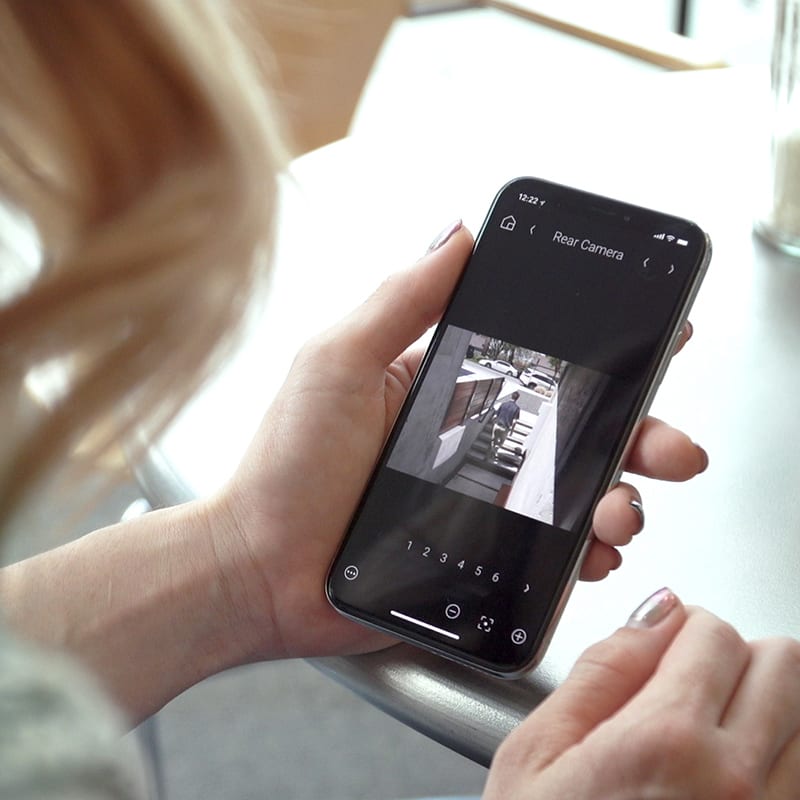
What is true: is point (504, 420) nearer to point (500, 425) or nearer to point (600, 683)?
point (500, 425)

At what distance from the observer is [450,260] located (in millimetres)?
587

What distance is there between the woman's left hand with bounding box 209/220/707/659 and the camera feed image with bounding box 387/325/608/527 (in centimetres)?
3

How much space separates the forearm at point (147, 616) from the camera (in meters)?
0.57

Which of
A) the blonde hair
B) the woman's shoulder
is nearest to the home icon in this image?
the blonde hair

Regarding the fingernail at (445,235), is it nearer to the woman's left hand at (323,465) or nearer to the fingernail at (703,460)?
the woman's left hand at (323,465)

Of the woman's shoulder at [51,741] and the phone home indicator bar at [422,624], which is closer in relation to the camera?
the woman's shoulder at [51,741]

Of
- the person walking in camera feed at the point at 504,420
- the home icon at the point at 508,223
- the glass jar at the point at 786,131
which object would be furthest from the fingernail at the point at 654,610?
the glass jar at the point at 786,131

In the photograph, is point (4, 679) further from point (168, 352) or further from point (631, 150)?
point (631, 150)

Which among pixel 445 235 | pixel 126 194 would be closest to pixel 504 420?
pixel 445 235

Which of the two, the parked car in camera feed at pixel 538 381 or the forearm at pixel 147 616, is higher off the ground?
the parked car in camera feed at pixel 538 381

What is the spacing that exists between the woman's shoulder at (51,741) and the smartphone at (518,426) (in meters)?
0.24

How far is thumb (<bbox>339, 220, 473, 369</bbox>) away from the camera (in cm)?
58

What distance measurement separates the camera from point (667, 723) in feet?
1.35

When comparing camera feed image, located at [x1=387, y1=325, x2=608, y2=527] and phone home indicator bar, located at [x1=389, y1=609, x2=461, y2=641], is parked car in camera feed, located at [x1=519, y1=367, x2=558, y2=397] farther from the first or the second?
phone home indicator bar, located at [x1=389, y1=609, x2=461, y2=641]
